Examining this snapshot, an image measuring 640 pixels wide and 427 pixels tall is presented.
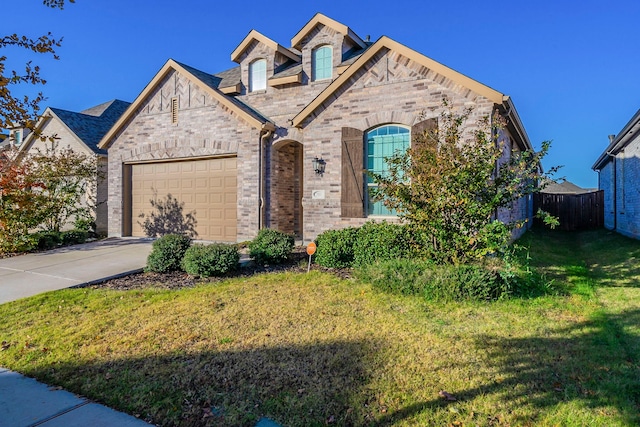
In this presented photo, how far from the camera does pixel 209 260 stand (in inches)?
282

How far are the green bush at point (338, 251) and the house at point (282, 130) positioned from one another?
1842 mm

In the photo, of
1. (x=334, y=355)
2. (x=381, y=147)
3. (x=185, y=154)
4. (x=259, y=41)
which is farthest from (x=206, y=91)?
(x=334, y=355)

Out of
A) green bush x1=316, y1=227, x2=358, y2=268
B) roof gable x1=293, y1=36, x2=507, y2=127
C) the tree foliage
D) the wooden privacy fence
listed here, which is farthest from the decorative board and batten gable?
the wooden privacy fence

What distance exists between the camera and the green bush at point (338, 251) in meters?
7.94

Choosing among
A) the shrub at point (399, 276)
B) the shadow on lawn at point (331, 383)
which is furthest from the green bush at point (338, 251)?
the shadow on lawn at point (331, 383)

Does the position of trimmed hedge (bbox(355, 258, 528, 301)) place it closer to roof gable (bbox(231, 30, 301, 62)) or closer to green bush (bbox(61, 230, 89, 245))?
roof gable (bbox(231, 30, 301, 62))

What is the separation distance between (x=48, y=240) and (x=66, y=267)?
14.0 ft

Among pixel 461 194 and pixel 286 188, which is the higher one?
pixel 286 188

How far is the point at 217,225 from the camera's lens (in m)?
12.4

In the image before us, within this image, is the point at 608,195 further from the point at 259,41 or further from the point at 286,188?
the point at 259,41

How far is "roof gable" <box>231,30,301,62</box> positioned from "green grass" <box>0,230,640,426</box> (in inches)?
375

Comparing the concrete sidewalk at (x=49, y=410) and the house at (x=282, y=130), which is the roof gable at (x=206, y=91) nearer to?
the house at (x=282, y=130)

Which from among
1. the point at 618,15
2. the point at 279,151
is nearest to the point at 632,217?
the point at 618,15

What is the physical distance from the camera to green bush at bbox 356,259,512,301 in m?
5.55
